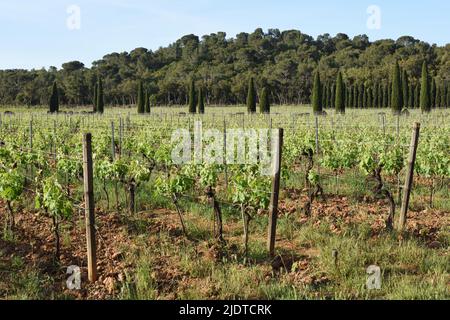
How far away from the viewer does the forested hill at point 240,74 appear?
212 ft

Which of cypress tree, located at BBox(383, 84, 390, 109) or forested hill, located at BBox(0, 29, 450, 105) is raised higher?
forested hill, located at BBox(0, 29, 450, 105)

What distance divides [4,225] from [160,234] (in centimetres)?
256

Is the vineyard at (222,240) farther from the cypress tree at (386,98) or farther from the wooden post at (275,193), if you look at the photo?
the cypress tree at (386,98)

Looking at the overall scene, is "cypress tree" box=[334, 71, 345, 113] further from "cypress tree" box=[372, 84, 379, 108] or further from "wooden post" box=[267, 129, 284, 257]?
"wooden post" box=[267, 129, 284, 257]

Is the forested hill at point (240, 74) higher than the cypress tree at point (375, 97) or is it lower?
higher

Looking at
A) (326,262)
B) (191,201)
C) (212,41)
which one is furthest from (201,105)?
(212,41)

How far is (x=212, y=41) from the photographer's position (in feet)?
357

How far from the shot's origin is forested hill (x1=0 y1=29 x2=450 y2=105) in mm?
64500

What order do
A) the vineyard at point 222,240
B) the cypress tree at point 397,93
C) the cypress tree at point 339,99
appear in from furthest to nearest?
the cypress tree at point 339,99 < the cypress tree at point 397,93 < the vineyard at point 222,240

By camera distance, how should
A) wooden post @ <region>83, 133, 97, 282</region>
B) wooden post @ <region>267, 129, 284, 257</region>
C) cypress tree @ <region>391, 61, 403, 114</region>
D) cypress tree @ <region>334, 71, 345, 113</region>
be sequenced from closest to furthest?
wooden post @ <region>83, 133, 97, 282</region> → wooden post @ <region>267, 129, 284, 257</region> → cypress tree @ <region>391, 61, 403, 114</region> → cypress tree @ <region>334, 71, 345, 113</region>

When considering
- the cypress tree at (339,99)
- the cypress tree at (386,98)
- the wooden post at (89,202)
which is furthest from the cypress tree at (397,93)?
the wooden post at (89,202)

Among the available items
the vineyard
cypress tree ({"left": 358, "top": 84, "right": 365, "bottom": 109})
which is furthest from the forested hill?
the vineyard
